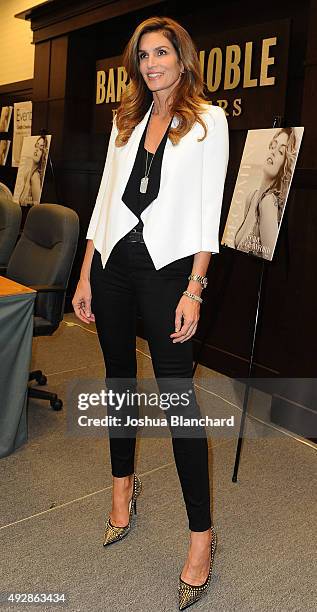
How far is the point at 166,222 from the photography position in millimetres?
1411

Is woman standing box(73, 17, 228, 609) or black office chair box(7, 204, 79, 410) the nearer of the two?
woman standing box(73, 17, 228, 609)

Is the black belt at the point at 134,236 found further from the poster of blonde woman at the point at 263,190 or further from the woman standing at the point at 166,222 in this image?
the poster of blonde woman at the point at 263,190

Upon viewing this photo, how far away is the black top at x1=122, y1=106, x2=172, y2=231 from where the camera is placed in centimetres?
143

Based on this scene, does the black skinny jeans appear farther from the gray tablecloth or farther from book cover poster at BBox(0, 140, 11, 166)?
book cover poster at BBox(0, 140, 11, 166)

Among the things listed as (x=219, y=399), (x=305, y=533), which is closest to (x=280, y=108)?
(x=219, y=399)

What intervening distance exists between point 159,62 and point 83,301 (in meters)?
0.70

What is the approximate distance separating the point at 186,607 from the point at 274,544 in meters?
0.45

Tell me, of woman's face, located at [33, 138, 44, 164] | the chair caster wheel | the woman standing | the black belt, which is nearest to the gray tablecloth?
the chair caster wheel

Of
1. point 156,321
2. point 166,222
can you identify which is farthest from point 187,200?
point 156,321

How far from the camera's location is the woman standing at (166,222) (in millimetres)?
1417

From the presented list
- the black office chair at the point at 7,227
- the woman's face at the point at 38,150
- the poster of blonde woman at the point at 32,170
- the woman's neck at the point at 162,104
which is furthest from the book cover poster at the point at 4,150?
the woman's neck at the point at 162,104

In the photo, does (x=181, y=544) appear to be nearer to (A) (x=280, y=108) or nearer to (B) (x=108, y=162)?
(B) (x=108, y=162)

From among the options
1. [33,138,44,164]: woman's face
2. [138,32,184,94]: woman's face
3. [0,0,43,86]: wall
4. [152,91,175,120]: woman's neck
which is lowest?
[152,91,175,120]: woman's neck

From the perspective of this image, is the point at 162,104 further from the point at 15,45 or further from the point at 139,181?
the point at 15,45
